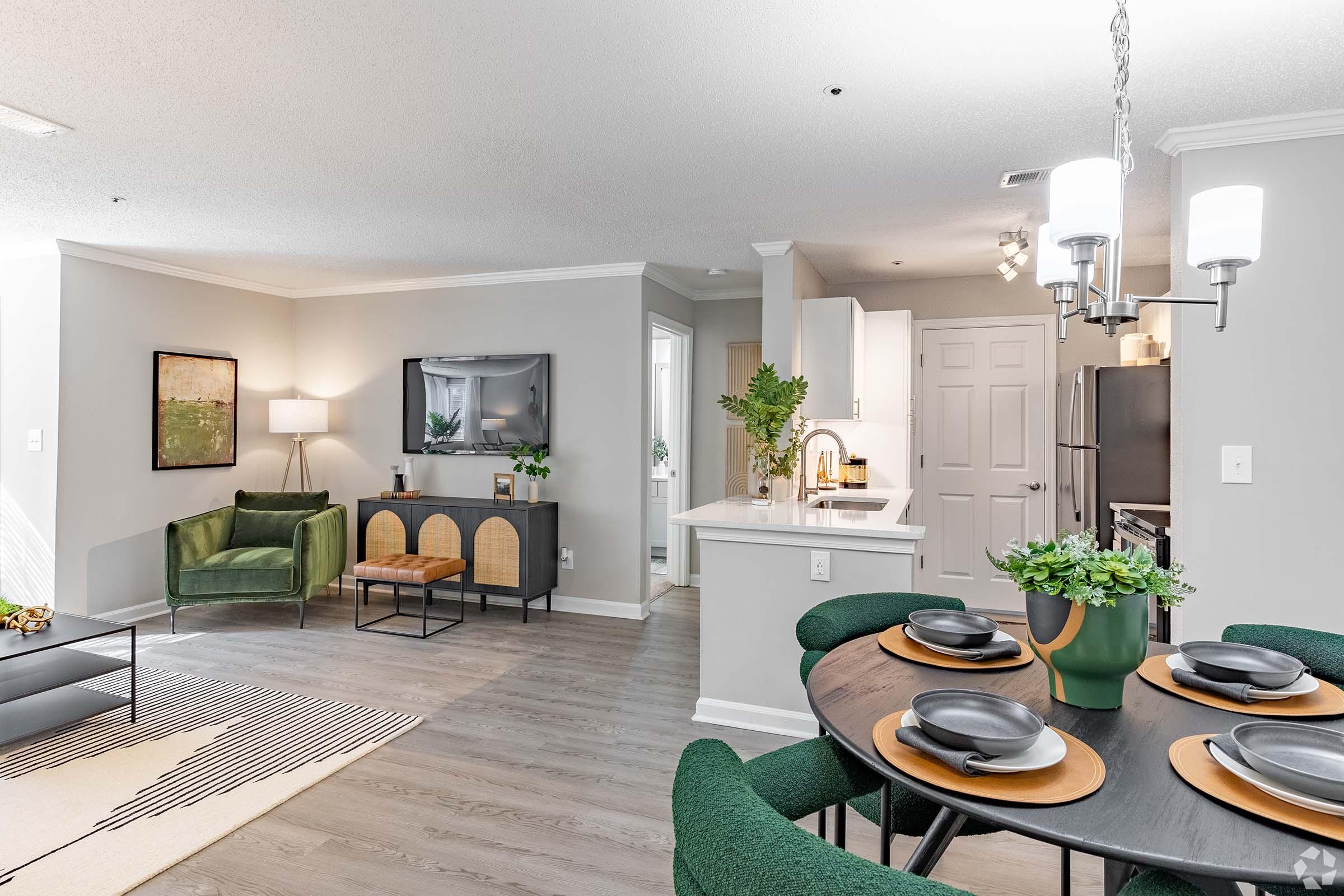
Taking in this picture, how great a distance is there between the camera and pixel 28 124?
2.60 m

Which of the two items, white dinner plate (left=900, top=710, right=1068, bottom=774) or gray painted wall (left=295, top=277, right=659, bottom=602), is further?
gray painted wall (left=295, top=277, right=659, bottom=602)

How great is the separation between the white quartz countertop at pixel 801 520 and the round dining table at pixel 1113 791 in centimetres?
122

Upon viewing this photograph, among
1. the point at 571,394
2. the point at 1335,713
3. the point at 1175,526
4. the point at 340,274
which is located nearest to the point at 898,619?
the point at 1335,713

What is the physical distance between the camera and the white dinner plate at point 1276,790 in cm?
92

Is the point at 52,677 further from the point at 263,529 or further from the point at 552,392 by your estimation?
the point at 552,392

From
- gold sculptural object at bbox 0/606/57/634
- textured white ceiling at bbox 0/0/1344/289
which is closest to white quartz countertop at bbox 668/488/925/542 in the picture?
textured white ceiling at bbox 0/0/1344/289

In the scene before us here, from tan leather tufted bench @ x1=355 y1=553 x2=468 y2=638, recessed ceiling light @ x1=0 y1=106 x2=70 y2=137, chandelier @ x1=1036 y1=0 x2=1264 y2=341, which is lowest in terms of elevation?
tan leather tufted bench @ x1=355 y1=553 x2=468 y2=638

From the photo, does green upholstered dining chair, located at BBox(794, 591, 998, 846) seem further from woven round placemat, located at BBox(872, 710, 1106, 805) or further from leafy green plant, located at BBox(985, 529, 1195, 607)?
leafy green plant, located at BBox(985, 529, 1195, 607)

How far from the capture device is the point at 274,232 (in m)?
4.11

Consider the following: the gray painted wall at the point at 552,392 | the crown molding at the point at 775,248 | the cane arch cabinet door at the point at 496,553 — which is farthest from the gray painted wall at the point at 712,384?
the cane arch cabinet door at the point at 496,553

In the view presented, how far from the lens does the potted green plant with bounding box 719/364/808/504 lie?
11.2 ft

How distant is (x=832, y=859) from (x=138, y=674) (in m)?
4.16

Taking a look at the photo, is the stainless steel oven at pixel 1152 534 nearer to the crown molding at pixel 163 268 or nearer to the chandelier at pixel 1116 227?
the chandelier at pixel 1116 227

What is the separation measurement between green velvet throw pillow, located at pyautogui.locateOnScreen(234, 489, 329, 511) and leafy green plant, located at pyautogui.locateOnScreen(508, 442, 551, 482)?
140cm
